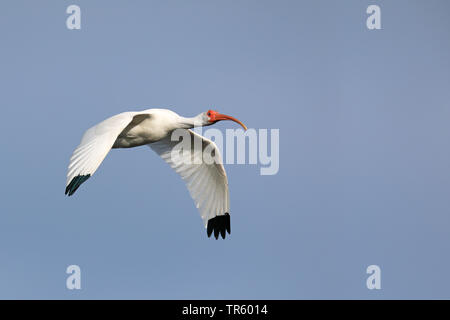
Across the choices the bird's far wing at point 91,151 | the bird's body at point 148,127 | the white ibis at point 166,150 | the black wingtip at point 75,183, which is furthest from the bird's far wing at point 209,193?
the black wingtip at point 75,183

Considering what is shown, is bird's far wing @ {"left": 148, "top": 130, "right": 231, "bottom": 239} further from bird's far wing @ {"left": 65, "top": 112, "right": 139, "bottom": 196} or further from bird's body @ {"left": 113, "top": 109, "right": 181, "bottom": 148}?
bird's far wing @ {"left": 65, "top": 112, "right": 139, "bottom": 196}

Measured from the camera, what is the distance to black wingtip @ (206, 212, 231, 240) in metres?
19.0

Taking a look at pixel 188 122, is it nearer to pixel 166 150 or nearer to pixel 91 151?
pixel 166 150

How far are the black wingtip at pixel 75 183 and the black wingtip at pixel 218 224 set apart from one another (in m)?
6.49

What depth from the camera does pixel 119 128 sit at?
14453 millimetres

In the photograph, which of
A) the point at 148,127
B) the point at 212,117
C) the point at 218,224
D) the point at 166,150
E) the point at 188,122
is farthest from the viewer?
the point at 166,150

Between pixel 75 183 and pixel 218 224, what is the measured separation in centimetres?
669

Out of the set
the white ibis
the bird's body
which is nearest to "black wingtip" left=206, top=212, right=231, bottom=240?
the white ibis

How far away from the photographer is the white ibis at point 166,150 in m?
13.6

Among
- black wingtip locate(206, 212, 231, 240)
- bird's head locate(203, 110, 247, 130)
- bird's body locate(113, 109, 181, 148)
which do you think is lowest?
black wingtip locate(206, 212, 231, 240)

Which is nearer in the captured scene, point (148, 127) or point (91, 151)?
point (91, 151)

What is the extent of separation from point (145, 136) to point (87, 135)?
206 cm

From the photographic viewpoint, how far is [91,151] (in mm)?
13742

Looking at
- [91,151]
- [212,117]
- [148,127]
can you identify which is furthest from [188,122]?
[91,151]
